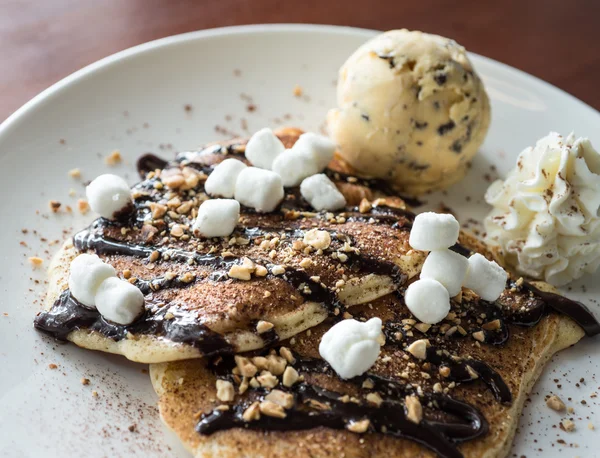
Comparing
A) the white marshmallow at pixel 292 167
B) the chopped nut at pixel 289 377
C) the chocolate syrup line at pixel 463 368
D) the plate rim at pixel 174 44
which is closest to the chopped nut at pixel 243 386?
the chopped nut at pixel 289 377

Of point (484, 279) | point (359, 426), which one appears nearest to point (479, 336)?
point (484, 279)

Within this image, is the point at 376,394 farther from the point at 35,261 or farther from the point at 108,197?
the point at 35,261

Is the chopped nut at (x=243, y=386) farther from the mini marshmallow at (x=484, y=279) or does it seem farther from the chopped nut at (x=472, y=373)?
the mini marshmallow at (x=484, y=279)

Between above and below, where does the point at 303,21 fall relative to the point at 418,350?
above

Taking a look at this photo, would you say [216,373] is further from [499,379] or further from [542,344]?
[542,344]

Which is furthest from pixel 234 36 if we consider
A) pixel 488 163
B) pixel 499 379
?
pixel 499 379

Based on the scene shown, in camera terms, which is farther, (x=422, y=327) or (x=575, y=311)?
(x=575, y=311)

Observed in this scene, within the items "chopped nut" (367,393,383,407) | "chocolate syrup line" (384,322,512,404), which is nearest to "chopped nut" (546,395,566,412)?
"chocolate syrup line" (384,322,512,404)

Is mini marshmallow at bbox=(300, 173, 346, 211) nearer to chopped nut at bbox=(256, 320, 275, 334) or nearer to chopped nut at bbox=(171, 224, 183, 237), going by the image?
chopped nut at bbox=(171, 224, 183, 237)
